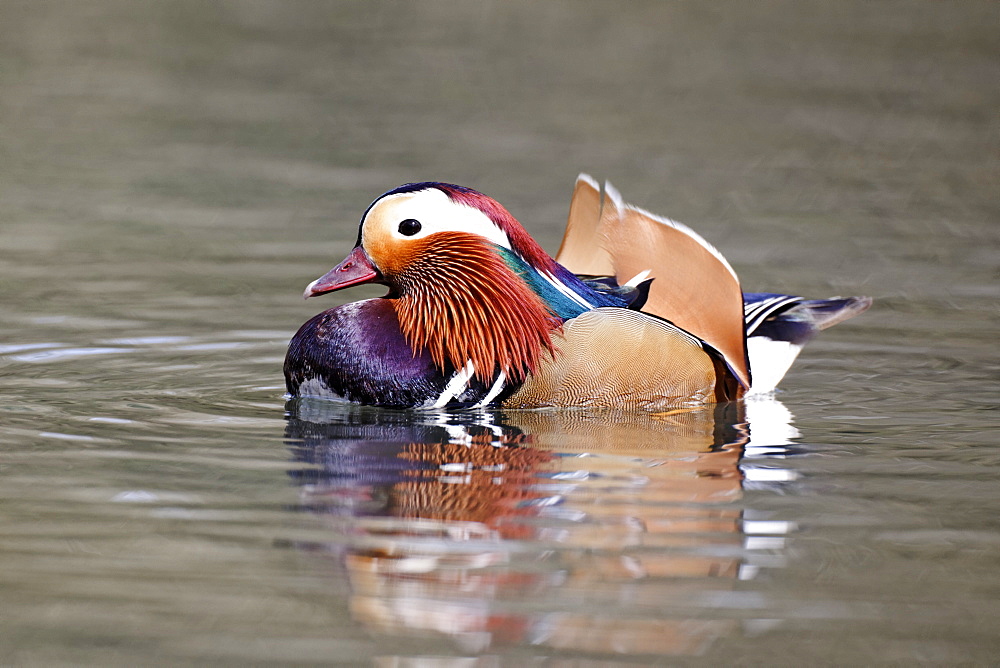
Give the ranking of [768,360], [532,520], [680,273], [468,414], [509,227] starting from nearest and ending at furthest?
[532,520] < [468,414] < [509,227] < [680,273] < [768,360]

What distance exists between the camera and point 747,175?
478 inches

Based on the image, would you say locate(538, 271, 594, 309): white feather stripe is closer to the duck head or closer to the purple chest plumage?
the duck head

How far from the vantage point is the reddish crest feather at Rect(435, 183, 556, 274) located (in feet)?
21.3

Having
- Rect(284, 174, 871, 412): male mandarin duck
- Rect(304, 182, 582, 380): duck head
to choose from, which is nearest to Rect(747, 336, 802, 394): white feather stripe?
Rect(284, 174, 871, 412): male mandarin duck

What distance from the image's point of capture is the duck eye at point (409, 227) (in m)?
6.48

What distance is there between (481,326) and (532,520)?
5.70 feet

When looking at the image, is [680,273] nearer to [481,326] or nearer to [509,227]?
[509,227]

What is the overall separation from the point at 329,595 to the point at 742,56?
1351 centimetres

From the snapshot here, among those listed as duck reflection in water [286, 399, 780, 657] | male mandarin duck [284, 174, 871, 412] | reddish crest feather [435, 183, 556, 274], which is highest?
reddish crest feather [435, 183, 556, 274]

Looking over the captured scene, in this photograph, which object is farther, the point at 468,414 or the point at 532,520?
the point at 468,414

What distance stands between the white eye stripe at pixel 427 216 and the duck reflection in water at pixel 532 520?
2.46ft

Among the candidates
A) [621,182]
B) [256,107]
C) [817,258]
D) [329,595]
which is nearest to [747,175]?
[621,182]

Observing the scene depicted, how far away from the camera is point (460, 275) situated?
6.62 m

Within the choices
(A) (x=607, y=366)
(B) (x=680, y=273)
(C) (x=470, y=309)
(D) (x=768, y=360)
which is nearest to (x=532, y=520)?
(A) (x=607, y=366)
